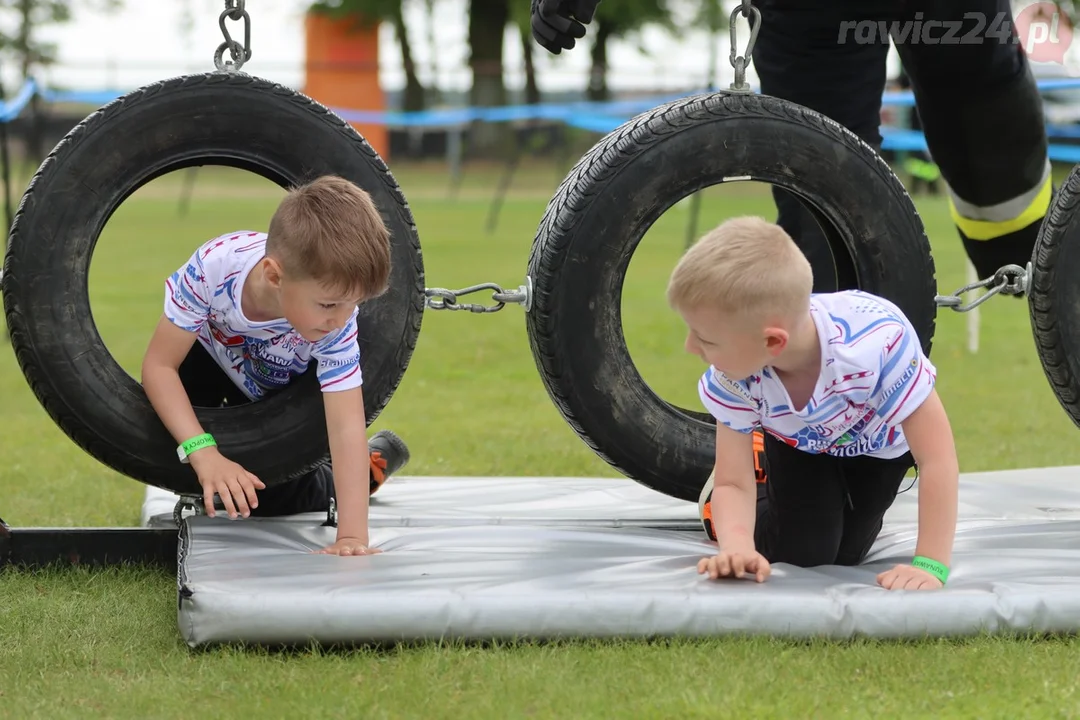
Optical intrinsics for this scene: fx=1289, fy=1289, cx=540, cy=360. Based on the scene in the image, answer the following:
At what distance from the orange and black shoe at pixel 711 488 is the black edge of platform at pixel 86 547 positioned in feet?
4.46

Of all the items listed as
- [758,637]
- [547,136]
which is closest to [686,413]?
[758,637]

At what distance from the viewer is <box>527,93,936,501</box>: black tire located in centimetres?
340

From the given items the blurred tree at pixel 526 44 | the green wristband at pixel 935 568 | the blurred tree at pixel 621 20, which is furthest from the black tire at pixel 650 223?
the blurred tree at pixel 621 20

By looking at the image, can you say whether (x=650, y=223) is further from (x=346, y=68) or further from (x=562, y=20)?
(x=346, y=68)

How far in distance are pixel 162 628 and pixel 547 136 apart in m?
19.3

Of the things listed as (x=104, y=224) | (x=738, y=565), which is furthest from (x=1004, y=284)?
(x=104, y=224)

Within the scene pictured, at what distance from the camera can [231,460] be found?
326 cm

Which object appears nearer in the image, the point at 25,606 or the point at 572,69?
the point at 25,606

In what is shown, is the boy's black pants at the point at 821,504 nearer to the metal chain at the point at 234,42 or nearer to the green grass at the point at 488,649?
the green grass at the point at 488,649

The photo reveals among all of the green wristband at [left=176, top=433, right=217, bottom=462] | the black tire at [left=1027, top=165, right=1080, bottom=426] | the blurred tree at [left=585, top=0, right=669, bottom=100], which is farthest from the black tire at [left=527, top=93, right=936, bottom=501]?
the blurred tree at [left=585, top=0, right=669, bottom=100]

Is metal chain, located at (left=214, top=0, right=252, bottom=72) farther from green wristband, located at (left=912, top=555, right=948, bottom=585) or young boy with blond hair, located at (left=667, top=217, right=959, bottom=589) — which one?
green wristband, located at (left=912, top=555, right=948, bottom=585)

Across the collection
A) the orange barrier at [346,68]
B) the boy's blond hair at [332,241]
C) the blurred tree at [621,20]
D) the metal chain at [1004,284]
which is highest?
the boy's blond hair at [332,241]

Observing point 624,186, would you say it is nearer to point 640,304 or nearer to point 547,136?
point 640,304

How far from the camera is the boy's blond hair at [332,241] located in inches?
113
